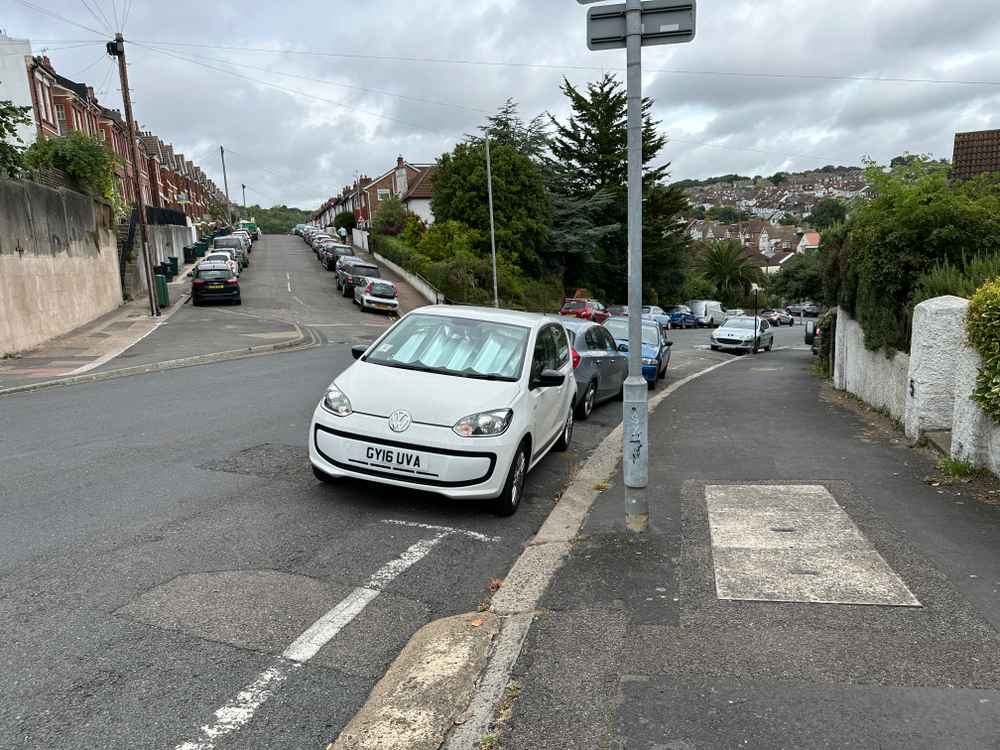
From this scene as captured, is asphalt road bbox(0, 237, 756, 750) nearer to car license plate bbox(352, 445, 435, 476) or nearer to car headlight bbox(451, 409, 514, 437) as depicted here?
car license plate bbox(352, 445, 435, 476)

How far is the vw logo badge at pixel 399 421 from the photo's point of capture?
583cm

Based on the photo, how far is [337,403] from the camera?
623cm

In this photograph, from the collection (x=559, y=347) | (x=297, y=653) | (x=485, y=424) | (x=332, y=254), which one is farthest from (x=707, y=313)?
(x=297, y=653)

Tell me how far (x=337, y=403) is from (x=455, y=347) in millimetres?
1304

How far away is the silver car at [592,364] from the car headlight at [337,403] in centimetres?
480

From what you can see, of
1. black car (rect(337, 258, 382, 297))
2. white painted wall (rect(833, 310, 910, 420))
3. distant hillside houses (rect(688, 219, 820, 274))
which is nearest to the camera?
white painted wall (rect(833, 310, 910, 420))

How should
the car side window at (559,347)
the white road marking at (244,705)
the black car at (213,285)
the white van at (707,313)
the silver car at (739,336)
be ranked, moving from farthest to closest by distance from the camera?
the white van at (707,313)
the silver car at (739,336)
the black car at (213,285)
the car side window at (559,347)
the white road marking at (244,705)

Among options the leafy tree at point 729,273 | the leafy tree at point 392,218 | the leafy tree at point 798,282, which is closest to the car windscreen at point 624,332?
the leafy tree at point 798,282

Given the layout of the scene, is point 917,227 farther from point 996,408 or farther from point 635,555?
point 635,555

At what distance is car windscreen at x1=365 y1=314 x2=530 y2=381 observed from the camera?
6703 millimetres

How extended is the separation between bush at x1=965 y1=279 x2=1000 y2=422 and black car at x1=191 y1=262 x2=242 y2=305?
28.5 meters

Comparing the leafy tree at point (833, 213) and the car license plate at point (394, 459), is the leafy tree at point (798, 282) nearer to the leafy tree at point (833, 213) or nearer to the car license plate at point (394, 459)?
the leafy tree at point (833, 213)

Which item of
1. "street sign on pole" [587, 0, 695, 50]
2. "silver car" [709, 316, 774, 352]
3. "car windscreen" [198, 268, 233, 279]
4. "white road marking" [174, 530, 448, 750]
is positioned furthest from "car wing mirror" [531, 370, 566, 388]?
"car windscreen" [198, 268, 233, 279]

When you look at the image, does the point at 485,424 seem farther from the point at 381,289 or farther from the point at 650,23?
the point at 381,289
